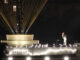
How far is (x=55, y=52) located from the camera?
17859 mm

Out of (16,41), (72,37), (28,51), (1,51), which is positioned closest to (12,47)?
(28,51)

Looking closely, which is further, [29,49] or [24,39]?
[29,49]

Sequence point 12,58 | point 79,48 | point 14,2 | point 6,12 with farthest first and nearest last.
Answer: point 6,12 < point 79,48 < point 14,2 < point 12,58

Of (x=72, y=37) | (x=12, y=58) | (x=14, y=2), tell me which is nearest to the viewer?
(x=12, y=58)

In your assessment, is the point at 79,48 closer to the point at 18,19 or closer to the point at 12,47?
the point at 12,47

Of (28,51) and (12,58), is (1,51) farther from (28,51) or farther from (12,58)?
(28,51)

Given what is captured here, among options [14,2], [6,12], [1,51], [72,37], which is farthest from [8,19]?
[1,51]

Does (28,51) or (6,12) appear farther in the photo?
(6,12)

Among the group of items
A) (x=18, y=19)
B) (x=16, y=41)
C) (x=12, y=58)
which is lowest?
(x=12, y=58)

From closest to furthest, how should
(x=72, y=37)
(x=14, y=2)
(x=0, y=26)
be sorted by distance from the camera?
(x=14, y=2), (x=0, y=26), (x=72, y=37)

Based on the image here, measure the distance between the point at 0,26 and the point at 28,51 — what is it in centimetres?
955

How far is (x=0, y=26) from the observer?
84.1ft

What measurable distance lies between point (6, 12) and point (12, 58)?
8877 millimetres

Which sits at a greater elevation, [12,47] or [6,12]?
[6,12]
